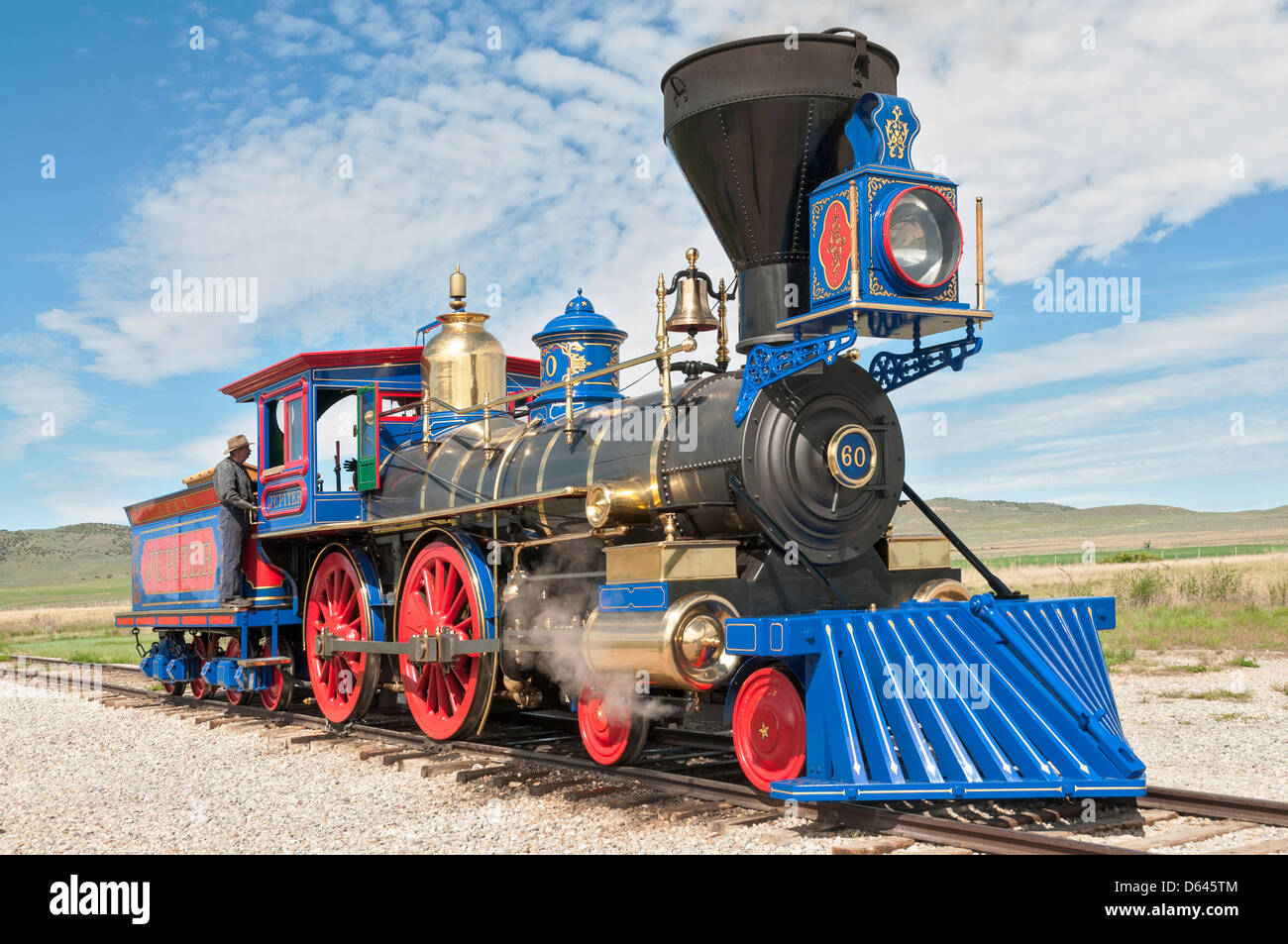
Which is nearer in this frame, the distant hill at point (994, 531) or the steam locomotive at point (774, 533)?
the steam locomotive at point (774, 533)

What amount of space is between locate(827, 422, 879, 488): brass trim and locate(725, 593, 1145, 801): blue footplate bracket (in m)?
0.94

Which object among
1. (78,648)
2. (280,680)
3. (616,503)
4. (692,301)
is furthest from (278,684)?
(78,648)

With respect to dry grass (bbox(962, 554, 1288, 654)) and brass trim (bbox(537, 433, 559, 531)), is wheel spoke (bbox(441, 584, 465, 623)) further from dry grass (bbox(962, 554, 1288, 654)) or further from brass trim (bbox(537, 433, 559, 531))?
dry grass (bbox(962, 554, 1288, 654))

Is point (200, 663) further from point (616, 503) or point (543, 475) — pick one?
point (616, 503)

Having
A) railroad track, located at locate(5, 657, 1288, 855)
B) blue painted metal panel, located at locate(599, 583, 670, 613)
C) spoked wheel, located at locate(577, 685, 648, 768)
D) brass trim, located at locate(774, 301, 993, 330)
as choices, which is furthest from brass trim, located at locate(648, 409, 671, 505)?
railroad track, located at locate(5, 657, 1288, 855)

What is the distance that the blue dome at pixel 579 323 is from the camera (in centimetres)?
896

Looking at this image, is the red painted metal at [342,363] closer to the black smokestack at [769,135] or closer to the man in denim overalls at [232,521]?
the man in denim overalls at [232,521]

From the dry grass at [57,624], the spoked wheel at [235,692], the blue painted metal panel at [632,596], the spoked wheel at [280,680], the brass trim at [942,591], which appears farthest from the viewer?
the dry grass at [57,624]

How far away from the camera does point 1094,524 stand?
119125mm

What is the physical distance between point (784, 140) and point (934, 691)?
311 cm

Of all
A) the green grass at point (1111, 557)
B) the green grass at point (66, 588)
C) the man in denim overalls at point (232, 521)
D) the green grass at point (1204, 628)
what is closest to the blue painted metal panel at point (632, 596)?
the man in denim overalls at point (232, 521)

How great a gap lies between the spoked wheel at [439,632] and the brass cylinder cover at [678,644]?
6.57 feet
